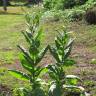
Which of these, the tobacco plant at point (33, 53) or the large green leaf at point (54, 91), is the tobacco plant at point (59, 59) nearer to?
the large green leaf at point (54, 91)

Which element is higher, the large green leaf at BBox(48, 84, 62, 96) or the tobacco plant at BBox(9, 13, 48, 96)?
the tobacco plant at BBox(9, 13, 48, 96)

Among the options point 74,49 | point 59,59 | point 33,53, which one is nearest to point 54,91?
point 59,59

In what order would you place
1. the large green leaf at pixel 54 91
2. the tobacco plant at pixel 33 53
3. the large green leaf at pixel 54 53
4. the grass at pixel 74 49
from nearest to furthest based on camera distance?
the tobacco plant at pixel 33 53
the large green leaf at pixel 54 91
the large green leaf at pixel 54 53
the grass at pixel 74 49

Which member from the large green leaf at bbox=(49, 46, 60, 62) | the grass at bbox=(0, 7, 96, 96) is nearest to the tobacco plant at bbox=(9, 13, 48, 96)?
the large green leaf at bbox=(49, 46, 60, 62)

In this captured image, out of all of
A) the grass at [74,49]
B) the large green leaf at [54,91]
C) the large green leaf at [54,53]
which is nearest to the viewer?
the large green leaf at [54,91]

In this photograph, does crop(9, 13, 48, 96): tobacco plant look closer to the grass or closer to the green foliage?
the green foliage

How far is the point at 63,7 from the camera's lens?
28.5 m

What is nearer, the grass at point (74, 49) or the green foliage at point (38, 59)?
the green foliage at point (38, 59)

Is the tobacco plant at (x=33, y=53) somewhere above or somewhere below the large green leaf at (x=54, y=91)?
above

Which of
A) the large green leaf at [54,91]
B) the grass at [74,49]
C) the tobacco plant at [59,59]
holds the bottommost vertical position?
the grass at [74,49]

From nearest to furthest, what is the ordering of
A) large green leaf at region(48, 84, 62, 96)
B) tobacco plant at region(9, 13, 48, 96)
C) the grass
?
tobacco plant at region(9, 13, 48, 96) → large green leaf at region(48, 84, 62, 96) → the grass

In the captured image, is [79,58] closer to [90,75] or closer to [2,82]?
[90,75]

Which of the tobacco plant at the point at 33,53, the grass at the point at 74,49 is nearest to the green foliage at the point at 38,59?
the tobacco plant at the point at 33,53

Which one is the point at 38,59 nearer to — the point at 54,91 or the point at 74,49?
the point at 54,91
